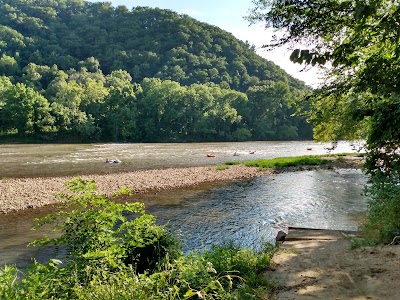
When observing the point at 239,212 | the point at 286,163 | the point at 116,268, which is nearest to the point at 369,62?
the point at 116,268

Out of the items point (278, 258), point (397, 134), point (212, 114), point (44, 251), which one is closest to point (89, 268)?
point (278, 258)

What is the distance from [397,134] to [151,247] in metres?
8.23

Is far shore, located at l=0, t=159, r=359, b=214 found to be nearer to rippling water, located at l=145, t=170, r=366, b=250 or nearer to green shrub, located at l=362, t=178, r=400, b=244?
rippling water, located at l=145, t=170, r=366, b=250

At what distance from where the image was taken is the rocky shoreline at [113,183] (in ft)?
59.5

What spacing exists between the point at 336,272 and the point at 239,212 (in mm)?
10642

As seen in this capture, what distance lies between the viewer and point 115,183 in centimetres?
2345

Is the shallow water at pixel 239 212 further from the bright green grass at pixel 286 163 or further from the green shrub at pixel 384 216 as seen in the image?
the bright green grass at pixel 286 163

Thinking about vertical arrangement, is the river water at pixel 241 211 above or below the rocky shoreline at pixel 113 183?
below

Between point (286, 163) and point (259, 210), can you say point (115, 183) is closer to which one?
point (259, 210)

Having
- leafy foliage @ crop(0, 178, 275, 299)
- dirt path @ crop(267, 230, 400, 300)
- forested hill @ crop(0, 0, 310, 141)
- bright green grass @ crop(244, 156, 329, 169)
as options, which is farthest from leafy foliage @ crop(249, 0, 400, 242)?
forested hill @ crop(0, 0, 310, 141)

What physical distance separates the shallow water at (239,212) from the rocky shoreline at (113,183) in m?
1.46

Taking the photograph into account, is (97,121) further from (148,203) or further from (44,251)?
(44,251)

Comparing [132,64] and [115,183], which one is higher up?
[132,64]

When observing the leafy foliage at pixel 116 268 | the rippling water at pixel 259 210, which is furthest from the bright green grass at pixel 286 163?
the leafy foliage at pixel 116 268
